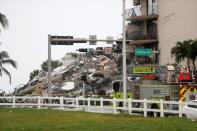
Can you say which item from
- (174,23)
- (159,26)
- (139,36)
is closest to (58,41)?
(174,23)

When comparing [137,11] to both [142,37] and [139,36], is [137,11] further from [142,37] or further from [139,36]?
[142,37]

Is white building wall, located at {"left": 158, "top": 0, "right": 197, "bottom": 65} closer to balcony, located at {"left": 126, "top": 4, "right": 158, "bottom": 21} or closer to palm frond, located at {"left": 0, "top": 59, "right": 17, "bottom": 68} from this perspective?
balcony, located at {"left": 126, "top": 4, "right": 158, "bottom": 21}

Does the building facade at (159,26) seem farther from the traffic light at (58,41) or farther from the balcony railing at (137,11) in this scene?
the traffic light at (58,41)

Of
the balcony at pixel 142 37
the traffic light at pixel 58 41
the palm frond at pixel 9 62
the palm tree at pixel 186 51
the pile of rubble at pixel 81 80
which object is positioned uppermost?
the balcony at pixel 142 37

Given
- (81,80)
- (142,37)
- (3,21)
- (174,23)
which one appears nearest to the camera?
(3,21)

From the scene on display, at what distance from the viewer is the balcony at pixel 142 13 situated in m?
60.8

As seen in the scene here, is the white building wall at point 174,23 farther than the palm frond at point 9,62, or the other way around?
the palm frond at point 9,62

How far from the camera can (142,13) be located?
64.1m

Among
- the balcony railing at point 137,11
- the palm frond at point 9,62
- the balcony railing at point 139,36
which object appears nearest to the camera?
the palm frond at point 9,62

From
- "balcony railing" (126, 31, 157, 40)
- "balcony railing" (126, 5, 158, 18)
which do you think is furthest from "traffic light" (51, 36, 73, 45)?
"balcony railing" (126, 5, 158, 18)

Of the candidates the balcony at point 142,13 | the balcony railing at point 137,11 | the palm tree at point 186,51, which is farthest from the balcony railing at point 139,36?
the palm tree at point 186,51

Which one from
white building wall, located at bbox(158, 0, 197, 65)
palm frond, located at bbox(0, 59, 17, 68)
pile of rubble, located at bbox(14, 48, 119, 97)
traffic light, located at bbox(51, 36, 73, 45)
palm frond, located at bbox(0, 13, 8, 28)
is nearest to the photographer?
traffic light, located at bbox(51, 36, 73, 45)

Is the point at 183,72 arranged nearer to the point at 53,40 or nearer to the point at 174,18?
the point at 53,40

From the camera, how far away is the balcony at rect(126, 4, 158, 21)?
60.8 m
